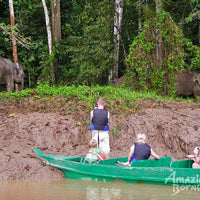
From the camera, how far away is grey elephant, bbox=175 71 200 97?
53.3 ft

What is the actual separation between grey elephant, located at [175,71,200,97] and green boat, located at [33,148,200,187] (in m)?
7.63

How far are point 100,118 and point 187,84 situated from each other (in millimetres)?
7790

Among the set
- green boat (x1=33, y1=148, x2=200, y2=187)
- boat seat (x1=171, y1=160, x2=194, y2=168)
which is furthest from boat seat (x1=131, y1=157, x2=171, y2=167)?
boat seat (x1=171, y1=160, x2=194, y2=168)

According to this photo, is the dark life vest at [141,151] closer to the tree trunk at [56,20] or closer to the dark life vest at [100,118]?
the dark life vest at [100,118]

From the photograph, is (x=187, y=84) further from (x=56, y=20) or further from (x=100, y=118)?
(x=100, y=118)

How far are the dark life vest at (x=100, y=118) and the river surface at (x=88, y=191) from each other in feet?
4.87

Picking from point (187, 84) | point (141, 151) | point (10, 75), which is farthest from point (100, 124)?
point (187, 84)

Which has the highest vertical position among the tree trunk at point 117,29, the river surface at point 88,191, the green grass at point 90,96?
the tree trunk at point 117,29

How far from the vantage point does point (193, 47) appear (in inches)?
609

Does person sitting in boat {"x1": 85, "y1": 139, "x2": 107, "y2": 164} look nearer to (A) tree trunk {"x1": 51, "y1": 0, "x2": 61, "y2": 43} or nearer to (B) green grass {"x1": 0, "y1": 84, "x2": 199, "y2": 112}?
(B) green grass {"x1": 0, "y1": 84, "x2": 199, "y2": 112}

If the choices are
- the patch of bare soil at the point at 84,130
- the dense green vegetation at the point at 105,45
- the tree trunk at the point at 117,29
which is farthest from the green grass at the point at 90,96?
the tree trunk at the point at 117,29

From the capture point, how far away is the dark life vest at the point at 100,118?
965 cm

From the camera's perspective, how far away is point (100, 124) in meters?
9.72

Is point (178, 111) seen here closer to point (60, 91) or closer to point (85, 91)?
point (85, 91)
